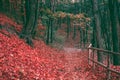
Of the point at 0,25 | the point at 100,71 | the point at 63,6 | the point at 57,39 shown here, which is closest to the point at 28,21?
the point at 0,25

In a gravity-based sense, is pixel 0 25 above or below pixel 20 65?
above

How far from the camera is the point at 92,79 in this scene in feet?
38.3

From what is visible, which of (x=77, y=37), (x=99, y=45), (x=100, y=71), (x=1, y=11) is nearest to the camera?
(x=100, y=71)

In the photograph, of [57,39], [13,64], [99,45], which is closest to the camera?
[13,64]

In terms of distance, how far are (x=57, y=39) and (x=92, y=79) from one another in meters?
27.2

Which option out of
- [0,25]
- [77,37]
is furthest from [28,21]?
[77,37]

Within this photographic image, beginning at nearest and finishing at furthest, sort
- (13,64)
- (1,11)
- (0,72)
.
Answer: (0,72) < (13,64) < (1,11)

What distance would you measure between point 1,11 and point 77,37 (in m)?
28.0

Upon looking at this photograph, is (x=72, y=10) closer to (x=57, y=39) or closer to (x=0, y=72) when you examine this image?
(x=57, y=39)

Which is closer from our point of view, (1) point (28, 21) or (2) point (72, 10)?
(1) point (28, 21)

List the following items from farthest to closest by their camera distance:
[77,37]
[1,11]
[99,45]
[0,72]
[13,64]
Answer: [77,37] < [1,11] < [99,45] < [13,64] < [0,72]

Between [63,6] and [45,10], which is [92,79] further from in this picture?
[63,6]

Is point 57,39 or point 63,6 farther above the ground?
point 63,6

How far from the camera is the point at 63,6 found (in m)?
47.3
